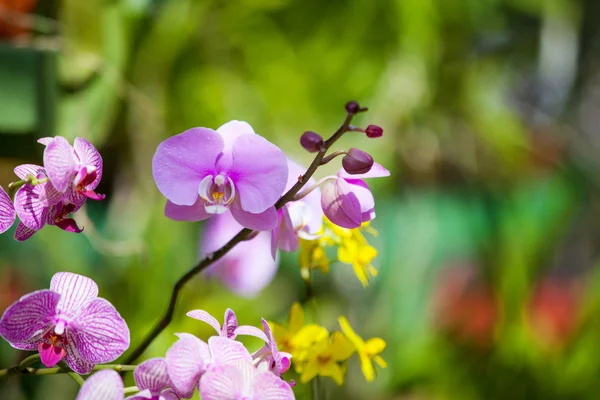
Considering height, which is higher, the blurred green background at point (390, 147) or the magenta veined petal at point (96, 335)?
the magenta veined petal at point (96, 335)

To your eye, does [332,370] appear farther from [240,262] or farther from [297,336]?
[240,262]

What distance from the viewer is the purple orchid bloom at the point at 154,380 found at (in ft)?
0.68

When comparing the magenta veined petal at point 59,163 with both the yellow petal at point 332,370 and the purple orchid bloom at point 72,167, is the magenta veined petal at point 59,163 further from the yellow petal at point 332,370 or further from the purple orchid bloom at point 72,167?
the yellow petal at point 332,370

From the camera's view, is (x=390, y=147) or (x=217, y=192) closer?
(x=217, y=192)

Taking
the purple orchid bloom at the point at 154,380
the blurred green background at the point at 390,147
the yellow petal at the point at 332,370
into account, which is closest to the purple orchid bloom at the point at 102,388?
the purple orchid bloom at the point at 154,380

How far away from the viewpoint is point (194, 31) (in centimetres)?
75

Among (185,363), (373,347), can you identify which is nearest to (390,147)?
(373,347)

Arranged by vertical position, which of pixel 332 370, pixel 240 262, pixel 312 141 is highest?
pixel 312 141

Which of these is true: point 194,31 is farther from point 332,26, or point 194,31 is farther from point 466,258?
point 466,258

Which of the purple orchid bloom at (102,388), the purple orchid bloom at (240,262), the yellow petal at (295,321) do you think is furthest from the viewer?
the purple orchid bloom at (240,262)

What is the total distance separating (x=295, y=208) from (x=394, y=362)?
59cm

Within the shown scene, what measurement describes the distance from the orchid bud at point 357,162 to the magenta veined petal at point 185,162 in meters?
0.05

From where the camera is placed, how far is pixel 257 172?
239 mm

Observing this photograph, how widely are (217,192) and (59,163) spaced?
55 mm
